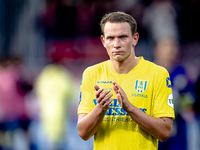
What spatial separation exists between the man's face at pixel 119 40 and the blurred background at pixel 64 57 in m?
3.42

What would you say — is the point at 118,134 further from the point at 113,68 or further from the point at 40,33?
the point at 40,33

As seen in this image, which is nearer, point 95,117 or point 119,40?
point 95,117

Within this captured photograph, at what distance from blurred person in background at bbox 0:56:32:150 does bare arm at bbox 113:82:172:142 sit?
538 cm

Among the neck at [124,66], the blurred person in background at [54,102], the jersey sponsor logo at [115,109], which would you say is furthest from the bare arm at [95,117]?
the blurred person in background at [54,102]

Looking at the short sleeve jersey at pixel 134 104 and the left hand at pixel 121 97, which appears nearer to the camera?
the left hand at pixel 121 97

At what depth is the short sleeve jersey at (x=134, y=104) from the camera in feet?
10.5

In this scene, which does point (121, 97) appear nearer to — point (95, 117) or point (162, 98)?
point (95, 117)

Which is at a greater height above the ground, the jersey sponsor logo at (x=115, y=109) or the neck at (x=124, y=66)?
the neck at (x=124, y=66)

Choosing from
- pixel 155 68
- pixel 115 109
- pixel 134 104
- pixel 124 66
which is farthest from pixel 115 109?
pixel 155 68

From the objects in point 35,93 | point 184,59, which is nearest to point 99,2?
point 184,59

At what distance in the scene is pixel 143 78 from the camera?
3309mm

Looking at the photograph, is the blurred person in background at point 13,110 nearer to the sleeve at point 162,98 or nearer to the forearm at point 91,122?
the forearm at point 91,122

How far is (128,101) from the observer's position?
Answer: 301 cm

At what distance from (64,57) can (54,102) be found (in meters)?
2.89
